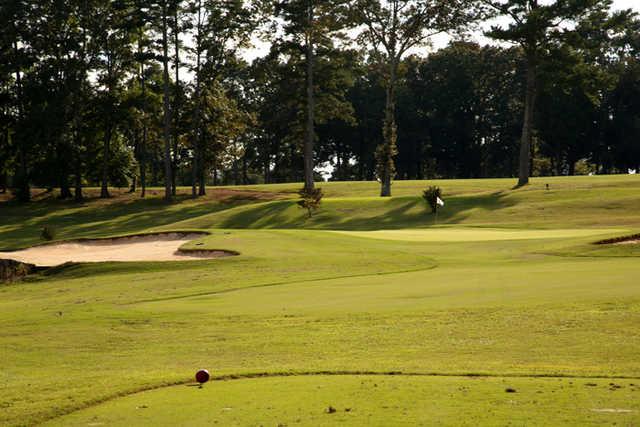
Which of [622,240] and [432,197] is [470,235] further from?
[432,197]

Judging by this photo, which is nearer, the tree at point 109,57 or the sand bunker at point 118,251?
the sand bunker at point 118,251

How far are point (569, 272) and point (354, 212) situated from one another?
32.0 metres

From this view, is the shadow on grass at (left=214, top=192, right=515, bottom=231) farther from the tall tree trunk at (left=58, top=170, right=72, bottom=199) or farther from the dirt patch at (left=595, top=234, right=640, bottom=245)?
the tall tree trunk at (left=58, top=170, right=72, bottom=199)

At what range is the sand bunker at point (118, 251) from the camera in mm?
31464

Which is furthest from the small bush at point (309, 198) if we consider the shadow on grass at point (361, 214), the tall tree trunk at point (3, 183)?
the tall tree trunk at point (3, 183)

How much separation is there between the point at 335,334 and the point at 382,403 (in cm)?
572

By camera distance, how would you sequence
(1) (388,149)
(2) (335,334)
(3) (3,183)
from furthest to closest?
(3) (3,183) < (1) (388,149) < (2) (335,334)

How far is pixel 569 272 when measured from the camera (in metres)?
21.6

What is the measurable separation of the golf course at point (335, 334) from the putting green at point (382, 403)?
0.11ft

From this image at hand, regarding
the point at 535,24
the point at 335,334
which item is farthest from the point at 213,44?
the point at 335,334

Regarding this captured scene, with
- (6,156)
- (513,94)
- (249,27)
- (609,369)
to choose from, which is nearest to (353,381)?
(609,369)

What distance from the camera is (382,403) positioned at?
8.77 m

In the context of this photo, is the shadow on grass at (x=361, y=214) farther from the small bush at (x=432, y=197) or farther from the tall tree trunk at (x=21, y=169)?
the tall tree trunk at (x=21, y=169)

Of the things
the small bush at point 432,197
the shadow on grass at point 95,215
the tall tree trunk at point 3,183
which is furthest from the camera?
the tall tree trunk at point 3,183
